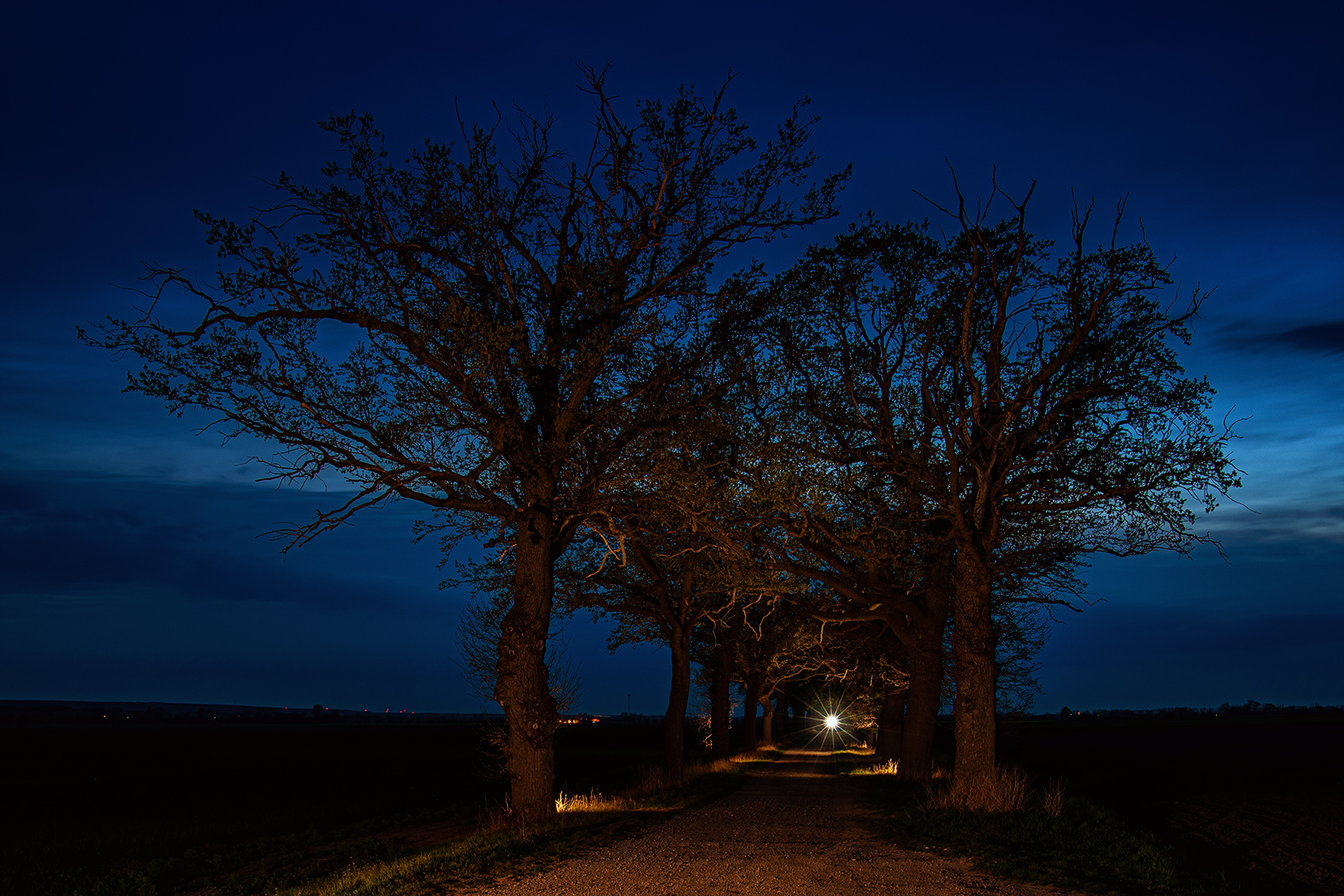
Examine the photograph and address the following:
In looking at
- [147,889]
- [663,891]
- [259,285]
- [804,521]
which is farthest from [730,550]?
[147,889]

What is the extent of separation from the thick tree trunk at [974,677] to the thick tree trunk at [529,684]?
7.94m

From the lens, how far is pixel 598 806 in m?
16.8

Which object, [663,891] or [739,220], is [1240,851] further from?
[739,220]

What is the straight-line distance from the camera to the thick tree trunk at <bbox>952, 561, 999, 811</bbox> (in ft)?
54.0

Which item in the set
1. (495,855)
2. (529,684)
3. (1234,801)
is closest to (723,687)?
(1234,801)

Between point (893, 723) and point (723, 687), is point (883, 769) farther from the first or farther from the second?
point (723, 687)

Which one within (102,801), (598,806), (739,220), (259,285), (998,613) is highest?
(739,220)

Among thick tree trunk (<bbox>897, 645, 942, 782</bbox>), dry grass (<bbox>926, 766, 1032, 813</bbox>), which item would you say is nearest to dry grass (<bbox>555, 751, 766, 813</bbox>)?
dry grass (<bbox>926, 766, 1032, 813</bbox>)

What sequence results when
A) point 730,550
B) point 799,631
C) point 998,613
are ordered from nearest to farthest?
point 730,550 → point 799,631 → point 998,613

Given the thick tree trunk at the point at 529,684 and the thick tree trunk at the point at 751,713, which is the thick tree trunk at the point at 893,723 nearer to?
the thick tree trunk at the point at 751,713

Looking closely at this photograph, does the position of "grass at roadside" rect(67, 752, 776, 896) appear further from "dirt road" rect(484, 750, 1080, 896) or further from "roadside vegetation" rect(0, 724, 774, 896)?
"dirt road" rect(484, 750, 1080, 896)

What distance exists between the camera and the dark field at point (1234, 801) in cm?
1524

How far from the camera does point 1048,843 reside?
481 inches

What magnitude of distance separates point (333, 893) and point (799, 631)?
16.7 meters
